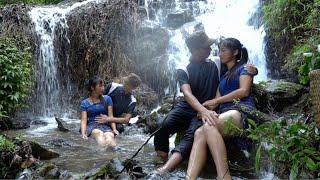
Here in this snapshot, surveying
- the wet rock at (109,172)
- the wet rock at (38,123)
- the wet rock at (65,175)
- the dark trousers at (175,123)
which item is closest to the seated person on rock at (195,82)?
the dark trousers at (175,123)

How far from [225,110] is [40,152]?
6.93 ft

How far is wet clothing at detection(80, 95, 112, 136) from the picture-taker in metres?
5.91

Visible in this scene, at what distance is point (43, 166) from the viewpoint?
4.04 meters

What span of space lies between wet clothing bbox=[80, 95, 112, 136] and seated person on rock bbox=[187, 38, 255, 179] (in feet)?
6.87

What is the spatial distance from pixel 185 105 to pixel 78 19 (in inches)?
299

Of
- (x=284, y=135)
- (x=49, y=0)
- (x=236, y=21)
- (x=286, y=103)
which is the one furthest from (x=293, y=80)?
(x=49, y=0)

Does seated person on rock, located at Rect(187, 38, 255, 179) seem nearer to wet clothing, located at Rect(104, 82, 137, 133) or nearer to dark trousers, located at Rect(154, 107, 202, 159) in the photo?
dark trousers, located at Rect(154, 107, 202, 159)

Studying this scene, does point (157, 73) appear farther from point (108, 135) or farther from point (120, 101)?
point (108, 135)

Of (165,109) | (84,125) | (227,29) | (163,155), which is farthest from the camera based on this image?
(227,29)

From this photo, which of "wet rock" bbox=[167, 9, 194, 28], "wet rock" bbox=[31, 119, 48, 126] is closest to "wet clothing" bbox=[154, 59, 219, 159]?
"wet rock" bbox=[31, 119, 48, 126]

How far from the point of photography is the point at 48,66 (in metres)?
10.9

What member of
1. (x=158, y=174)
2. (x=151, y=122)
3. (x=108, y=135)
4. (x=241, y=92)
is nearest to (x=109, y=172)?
(x=158, y=174)

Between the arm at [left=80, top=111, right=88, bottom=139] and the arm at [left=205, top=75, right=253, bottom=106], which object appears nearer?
the arm at [left=205, top=75, right=253, bottom=106]

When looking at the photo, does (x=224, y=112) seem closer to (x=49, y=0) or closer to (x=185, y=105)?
(x=185, y=105)
